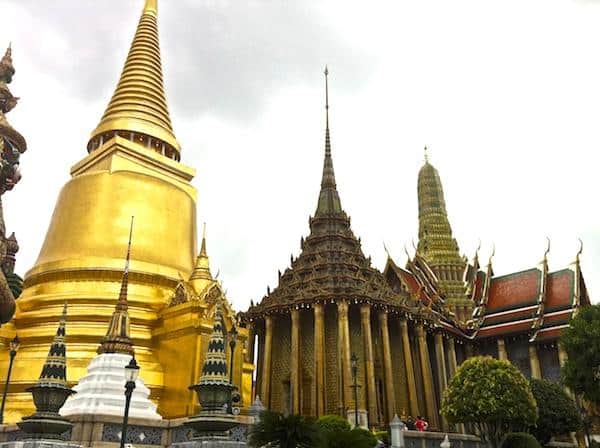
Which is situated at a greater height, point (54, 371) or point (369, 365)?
point (369, 365)

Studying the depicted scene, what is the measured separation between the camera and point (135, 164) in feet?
82.9

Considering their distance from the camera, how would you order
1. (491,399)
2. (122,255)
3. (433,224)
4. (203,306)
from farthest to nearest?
(433,224), (122,255), (203,306), (491,399)

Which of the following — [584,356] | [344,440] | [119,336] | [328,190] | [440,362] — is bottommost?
[344,440]

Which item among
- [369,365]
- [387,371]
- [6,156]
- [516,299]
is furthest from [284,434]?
[516,299]

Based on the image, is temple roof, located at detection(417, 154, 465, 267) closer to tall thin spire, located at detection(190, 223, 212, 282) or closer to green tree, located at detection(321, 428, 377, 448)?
tall thin spire, located at detection(190, 223, 212, 282)

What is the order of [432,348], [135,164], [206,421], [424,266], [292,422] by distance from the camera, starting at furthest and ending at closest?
[424,266] < [432,348] < [135,164] < [292,422] < [206,421]

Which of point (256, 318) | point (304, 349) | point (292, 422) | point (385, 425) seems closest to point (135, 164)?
point (256, 318)

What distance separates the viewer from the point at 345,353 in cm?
2553

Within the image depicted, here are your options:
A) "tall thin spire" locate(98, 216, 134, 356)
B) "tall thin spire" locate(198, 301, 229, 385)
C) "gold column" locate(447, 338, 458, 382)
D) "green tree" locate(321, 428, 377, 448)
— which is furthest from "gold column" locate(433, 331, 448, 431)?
"tall thin spire" locate(198, 301, 229, 385)

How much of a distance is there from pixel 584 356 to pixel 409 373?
30.4 ft

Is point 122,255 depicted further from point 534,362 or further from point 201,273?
point 534,362

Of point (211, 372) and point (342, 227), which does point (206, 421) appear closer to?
point (211, 372)

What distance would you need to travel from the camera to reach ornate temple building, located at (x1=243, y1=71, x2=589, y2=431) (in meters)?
26.6

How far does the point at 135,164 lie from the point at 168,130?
3.38m
